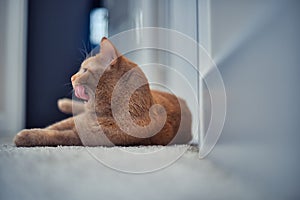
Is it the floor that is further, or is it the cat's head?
the cat's head

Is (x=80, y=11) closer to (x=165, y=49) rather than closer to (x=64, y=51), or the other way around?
(x=64, y=51)

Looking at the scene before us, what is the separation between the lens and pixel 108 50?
84 cm

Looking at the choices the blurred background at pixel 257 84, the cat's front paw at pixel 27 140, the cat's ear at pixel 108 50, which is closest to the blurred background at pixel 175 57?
the blurred background at pixel 257 84

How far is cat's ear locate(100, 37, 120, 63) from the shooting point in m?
0.82

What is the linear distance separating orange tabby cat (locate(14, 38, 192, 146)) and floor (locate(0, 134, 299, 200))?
18 cm

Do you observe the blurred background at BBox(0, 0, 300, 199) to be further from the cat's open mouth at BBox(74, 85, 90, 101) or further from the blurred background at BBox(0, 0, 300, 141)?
the cat's open mouth at BBox(74, 85, 90, 101)

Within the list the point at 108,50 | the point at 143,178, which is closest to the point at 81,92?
the point at 108,50

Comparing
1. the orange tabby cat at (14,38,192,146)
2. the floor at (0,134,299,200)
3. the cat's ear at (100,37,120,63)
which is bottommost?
the floor at (0,134,299,200)

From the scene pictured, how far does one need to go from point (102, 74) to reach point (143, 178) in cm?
34

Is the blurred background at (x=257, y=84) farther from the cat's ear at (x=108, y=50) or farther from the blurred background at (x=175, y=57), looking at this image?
the cat's ear at (x=108, y=50)

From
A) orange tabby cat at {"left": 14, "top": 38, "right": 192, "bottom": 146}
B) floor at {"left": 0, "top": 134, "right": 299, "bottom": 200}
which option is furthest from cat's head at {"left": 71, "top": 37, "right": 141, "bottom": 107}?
floor at {"left": 0, "top": 134, "right": 299, "bottom": 200}

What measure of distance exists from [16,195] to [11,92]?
1032 mm

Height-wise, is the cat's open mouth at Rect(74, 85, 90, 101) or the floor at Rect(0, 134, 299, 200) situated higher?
the cat's open mouth at Rect(74, 85, 90, 101)

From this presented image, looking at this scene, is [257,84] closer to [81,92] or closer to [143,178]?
[143,178]
